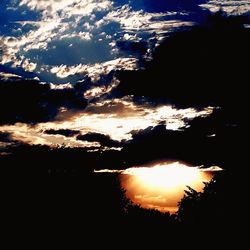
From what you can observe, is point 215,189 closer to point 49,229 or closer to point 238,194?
point 238,194

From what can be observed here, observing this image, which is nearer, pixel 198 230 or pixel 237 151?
pixel 237 151

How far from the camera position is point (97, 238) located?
127 ft

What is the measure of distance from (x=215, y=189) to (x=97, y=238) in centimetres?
1337

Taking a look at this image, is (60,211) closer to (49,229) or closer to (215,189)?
(49,229)

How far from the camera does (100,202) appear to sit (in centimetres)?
4128

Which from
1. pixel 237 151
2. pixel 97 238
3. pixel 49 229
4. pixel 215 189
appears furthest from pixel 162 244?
pixel 237 151

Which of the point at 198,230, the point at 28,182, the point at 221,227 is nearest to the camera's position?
the point at 221,227

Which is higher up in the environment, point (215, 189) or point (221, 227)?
point (215, 189)

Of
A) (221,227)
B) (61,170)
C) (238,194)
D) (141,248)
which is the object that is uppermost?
(61,170)

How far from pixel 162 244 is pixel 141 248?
7.86 feet

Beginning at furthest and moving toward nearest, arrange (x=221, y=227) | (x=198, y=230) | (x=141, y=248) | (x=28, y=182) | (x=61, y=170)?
(x=61, y=170) < (x=141, y=248) < (x=28, y=182) < (x=198, y=230) < (x=221, y=227)

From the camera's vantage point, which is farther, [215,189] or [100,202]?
[100,202]

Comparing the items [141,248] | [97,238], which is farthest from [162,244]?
[97,238]

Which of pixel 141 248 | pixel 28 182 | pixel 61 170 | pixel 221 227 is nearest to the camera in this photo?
pixel 221 227
